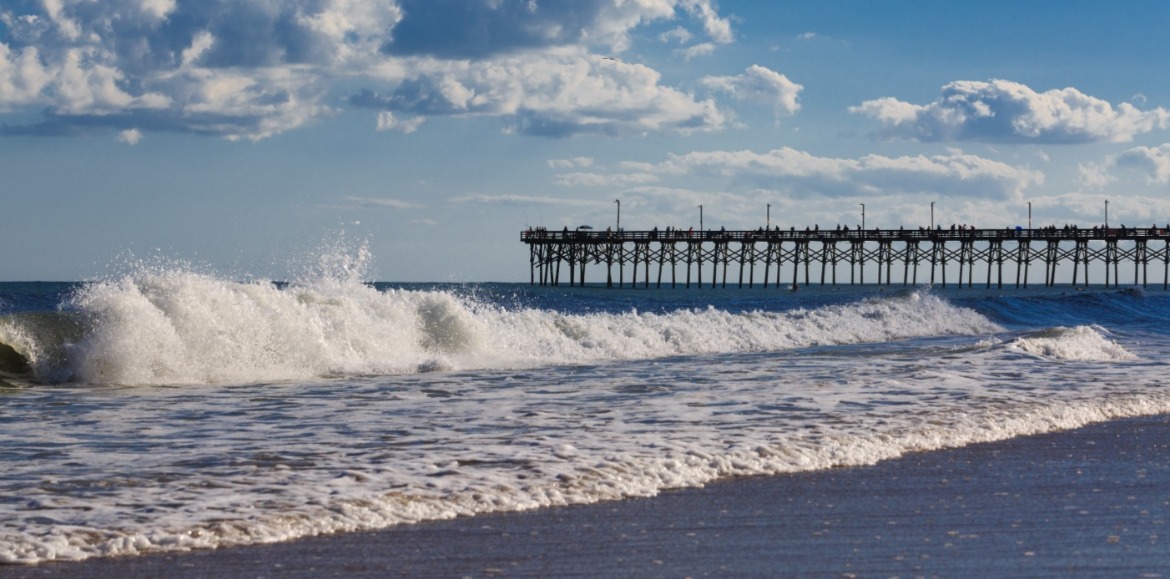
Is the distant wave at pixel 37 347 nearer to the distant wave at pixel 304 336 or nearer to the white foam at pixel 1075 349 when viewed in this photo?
the distant wave at pixel 304 336

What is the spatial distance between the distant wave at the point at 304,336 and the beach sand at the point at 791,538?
9.47m

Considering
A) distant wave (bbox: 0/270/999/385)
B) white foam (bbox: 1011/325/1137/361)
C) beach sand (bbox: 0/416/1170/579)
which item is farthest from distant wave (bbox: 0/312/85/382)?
white foam (bbox: 1011/325/1137/361)

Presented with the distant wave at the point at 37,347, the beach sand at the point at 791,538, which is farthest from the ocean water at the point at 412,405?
the beach sand at the point at 791,538

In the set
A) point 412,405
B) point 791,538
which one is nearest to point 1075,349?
point 412,405

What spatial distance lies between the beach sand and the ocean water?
331 mm

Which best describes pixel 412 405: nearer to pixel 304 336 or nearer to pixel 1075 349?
pixel 304 336

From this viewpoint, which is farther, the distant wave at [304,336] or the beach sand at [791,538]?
the distant wave at [304,336]

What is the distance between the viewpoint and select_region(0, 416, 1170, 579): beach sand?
5.35 m

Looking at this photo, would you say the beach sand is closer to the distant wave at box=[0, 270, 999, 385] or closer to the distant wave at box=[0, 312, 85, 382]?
the distant wave at box=[0, 270, 999, 385]

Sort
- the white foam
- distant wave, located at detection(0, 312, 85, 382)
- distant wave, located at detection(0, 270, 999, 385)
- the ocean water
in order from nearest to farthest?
1. the ocean water
2. distant wave, located at detection(0, 312, 85, 382)
3. distant wave, located at detection(0, 270, 999, 385)
4. the white foam

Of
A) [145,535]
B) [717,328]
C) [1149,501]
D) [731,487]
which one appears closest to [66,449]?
[145,535]

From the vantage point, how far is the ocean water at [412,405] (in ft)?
22.3

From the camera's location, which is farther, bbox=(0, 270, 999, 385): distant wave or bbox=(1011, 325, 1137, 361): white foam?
bbox=(1011, 325, 1137, 361): white foam

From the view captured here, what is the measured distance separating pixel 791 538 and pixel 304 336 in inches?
489
